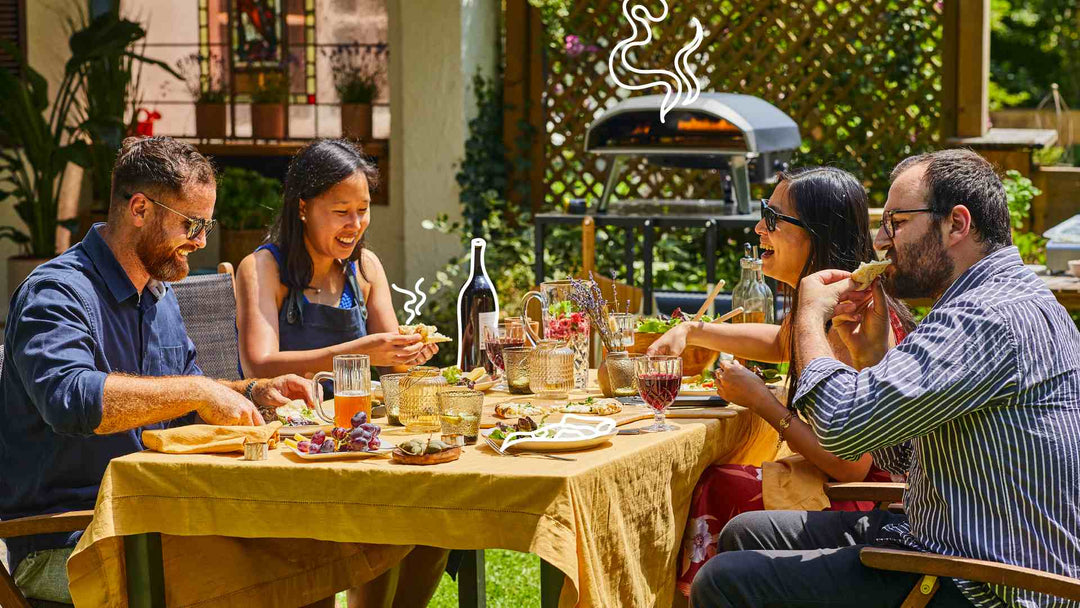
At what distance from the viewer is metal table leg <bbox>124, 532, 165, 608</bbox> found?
2.40 metres

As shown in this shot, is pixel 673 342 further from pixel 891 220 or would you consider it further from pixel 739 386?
pixel 891 220

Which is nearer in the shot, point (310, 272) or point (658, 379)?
point (658, 379)

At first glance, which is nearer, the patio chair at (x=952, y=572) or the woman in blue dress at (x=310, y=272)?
the patio chair at (x=952, y=572)

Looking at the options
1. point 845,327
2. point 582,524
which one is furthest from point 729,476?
point 582,524

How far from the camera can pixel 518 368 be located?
3.17 m

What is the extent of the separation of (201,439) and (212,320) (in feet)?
4.73

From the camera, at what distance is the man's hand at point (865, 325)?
108 inches

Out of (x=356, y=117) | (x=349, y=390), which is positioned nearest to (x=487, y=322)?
(x=349, y=390)

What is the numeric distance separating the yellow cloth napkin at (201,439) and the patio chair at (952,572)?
3.85 ft

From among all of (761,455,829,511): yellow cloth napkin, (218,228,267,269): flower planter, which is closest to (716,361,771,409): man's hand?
(761,455,829,511): yellow cloth napkin

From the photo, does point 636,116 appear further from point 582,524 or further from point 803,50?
point 582,524

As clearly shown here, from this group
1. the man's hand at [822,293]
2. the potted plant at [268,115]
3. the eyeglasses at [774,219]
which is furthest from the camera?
the potted plant at [268,115]

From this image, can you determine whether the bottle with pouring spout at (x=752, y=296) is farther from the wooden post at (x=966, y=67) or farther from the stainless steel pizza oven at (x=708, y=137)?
the wooden post at (x=966, y=67)

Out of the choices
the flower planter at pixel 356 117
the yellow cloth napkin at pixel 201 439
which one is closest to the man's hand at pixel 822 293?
the yellow cloth napkin at pixel 201 439
